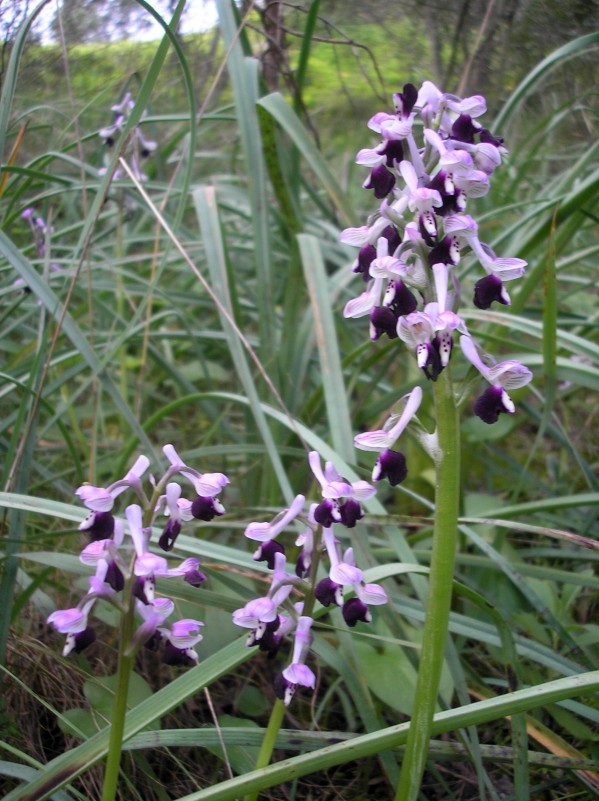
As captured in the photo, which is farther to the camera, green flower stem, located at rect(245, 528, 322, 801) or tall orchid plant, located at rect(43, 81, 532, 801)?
green flower stem, located at rect(245, 528, 322, 801)

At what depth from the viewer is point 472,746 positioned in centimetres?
167

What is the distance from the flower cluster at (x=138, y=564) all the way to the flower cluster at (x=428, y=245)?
0.34 metres

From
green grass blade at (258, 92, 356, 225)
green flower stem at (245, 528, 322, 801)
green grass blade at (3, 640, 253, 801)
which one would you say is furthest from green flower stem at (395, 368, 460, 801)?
green grass blade at (258, 92, 356, 225)

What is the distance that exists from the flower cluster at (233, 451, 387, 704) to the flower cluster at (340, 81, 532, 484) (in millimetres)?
85

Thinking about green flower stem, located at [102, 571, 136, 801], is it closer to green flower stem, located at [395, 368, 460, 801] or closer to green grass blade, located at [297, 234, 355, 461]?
green flower stem, located at [395, 368, 460, 801]

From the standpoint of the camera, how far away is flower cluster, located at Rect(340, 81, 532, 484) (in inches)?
50.9

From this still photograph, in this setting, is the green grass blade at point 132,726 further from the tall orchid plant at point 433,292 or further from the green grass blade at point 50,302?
the green grass blade at point 50,302

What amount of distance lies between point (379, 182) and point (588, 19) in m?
2.42

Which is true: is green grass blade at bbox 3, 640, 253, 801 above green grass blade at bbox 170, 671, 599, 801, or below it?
above

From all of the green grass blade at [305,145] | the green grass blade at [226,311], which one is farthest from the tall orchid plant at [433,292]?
the green grass blade at [305,145]

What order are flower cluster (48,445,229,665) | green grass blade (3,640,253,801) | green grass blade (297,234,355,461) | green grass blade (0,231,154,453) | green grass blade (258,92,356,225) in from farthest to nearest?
green grass blade (258,92,356,225) < green grass blade (297,234,355,461) < green grass blade (0,231,154,453) < green grass blade (3,640,253,801) < flower cluster (48,445,229,665)

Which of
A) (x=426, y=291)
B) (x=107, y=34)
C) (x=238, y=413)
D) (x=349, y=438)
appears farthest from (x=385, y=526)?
(x=107, y=34)

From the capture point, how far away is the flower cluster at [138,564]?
124 cm

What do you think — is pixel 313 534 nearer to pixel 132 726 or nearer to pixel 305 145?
pixel 132 726
